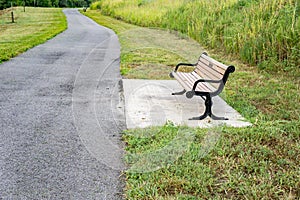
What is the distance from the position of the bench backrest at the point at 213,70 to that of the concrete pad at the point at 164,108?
0.38m

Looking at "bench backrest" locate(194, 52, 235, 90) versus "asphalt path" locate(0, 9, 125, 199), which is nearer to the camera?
"asphalt path" locate(0, 9, 125, 199)

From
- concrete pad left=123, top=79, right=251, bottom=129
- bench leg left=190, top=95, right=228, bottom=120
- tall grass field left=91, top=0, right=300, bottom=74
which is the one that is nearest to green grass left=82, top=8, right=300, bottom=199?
concrete pad left=123, top=79, right=251, bottom=129

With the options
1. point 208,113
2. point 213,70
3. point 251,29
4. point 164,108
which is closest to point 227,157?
point 208,113

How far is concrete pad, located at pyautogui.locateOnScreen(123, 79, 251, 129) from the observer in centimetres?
387

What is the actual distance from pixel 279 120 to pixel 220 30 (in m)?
5.67

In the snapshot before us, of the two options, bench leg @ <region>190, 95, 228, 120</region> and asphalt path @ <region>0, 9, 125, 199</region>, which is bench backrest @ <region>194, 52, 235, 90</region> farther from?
asphalt path @ <region>0, 9, 125, 199</region>

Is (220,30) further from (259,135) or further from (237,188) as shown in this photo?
(237,188)

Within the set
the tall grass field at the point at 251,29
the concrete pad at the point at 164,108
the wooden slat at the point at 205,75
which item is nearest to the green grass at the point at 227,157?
the concrete pad at the point at 164,108

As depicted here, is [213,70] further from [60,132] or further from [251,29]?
[251,29]

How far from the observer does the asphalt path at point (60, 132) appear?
2.58 meters

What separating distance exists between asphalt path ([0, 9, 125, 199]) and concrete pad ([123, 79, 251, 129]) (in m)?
0.17

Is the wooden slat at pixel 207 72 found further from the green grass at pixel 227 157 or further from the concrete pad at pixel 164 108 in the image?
the green grass at pixel 227 157

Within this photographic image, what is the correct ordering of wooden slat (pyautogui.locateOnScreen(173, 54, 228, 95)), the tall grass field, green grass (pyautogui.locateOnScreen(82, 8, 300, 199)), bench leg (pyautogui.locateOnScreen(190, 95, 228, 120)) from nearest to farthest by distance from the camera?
green grass (pyautogui.locateOnScreen(82, 8, 300, 199)) < bench leg (pyautogui.locateOnScreen(190, 95, 228, 120)) < wooden slat (pyautogui.locateOnScreen(173, 54, 228, 95)) < the tall grass field

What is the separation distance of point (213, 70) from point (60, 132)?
6.82 ft
